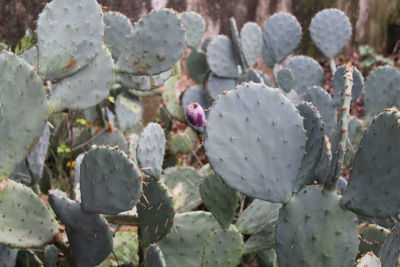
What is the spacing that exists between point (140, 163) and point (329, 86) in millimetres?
4498

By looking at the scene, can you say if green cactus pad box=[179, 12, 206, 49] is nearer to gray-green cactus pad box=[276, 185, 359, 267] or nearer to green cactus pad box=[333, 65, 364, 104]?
green cactus pad box=[333, 65, 364, 104]

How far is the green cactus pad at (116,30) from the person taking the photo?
2.76 m

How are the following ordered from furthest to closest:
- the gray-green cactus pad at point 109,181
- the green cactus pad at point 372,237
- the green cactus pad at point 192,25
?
the green cactus pad at point 192,25 < the green cactus pad at point 372,237 < the gray-green cactus pad at point 109,181

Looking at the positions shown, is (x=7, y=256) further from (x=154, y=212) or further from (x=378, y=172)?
(x=378, y=172)

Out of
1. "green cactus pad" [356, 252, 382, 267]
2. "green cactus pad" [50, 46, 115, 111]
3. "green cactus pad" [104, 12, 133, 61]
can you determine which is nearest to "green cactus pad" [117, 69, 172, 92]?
"green cactus pad" [104, 12, 133, 61]

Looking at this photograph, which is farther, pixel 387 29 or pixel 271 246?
pixel 387 29

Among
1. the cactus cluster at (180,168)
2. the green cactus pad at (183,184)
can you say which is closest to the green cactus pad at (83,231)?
the cactus cluster at (180,168)

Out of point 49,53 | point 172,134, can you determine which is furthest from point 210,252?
point 172,134

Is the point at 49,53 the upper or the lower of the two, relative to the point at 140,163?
upper

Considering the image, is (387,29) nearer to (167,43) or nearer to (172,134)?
(172,134)

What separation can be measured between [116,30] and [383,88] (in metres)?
1.19

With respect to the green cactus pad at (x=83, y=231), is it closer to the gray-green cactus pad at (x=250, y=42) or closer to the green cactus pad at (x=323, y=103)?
the green cactus pad at (x=323, y=103)

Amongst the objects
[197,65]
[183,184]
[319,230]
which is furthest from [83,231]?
[197,65]

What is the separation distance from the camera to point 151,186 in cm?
181
